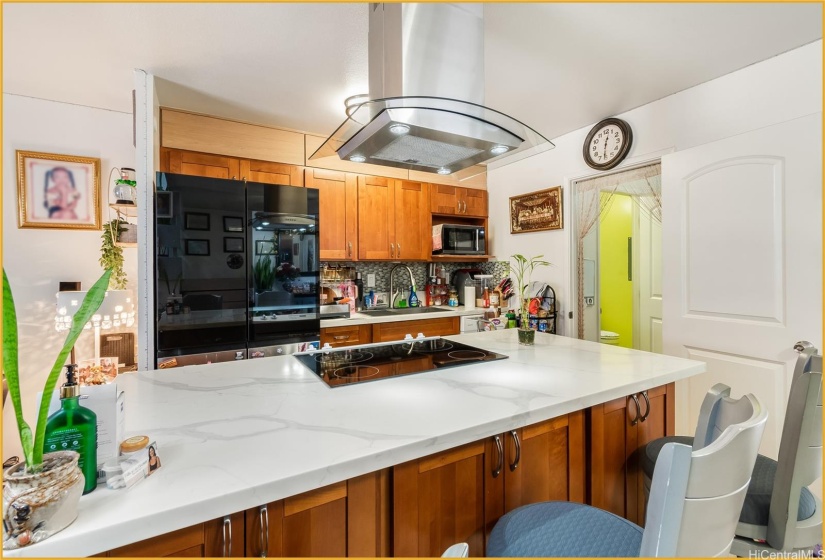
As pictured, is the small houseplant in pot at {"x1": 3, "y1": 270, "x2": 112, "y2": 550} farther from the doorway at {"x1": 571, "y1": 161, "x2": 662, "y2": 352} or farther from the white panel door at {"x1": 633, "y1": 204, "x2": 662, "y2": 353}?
the white panel door at {"x1": 633, "y1": 204, "x2": 662, "y2": 353}

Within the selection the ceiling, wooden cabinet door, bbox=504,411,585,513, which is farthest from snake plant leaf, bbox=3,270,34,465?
the ceiling

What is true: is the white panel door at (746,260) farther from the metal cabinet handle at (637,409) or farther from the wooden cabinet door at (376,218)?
the wooden cabinet door at (376,218)

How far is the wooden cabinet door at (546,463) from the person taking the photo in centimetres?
123

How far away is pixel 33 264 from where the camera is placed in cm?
259

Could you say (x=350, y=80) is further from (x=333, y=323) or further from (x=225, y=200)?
(x=333, y=323)

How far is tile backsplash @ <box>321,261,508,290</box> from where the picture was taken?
12.5 feet

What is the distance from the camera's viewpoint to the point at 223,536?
81 centimetres

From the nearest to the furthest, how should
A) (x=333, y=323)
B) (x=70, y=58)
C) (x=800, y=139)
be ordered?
1. (x=800, y=139)
2. (x=70, y=58)
3. (x=333, y=323)

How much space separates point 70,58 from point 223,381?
211 centimetres

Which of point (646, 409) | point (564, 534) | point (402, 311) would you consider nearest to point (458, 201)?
point (402, 311)

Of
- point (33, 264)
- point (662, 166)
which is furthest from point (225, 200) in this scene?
point (662, 166)

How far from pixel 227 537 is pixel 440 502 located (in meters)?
0.56

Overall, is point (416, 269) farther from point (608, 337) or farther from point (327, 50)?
point (327, 50)

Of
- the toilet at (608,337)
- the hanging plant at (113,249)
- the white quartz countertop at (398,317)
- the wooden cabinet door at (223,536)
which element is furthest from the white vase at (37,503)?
the toilet at (608,337)
